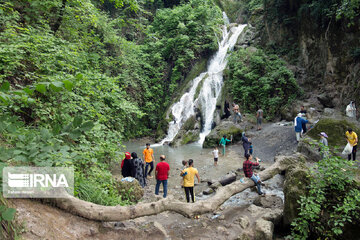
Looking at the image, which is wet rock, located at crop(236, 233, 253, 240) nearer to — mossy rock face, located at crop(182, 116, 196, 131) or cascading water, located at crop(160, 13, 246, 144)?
cascading water, located at crop(160, 13, 246, 144)

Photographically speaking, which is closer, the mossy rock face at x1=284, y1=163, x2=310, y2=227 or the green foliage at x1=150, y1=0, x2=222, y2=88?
the mossy rock face at x1=284, y1=163, x2=310, y2=227

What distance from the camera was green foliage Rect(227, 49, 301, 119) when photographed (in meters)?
17.7

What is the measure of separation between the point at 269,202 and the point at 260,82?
14593mm

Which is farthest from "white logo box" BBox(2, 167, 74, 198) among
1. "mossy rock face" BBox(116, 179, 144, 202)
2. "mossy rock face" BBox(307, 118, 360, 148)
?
"mossy rock face" BBox(307, 118, 360, 148)

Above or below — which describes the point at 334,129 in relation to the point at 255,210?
above

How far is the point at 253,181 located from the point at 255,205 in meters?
0.77

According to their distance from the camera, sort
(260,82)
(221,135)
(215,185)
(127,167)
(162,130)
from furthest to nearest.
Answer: (162,130) → (260,82) → (221,135) → (215,185) → (127,167)

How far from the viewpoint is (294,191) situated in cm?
464

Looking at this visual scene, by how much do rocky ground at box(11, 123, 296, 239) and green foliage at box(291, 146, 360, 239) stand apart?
31.1 inches

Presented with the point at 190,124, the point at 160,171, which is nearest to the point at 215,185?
the point at 160,171

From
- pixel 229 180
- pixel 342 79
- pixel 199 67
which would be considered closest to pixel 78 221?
pixel 229 180

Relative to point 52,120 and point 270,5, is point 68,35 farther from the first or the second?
point 270,5

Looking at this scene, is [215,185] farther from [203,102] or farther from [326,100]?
[203,102]

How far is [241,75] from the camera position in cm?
1983
